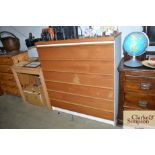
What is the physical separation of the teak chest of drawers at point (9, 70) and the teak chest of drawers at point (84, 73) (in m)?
0.83

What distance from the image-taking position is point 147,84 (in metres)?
1.50

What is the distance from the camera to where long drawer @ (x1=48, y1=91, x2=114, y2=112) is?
1.80 m

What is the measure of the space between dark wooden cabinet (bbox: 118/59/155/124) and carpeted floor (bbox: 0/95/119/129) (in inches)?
→ 17.1

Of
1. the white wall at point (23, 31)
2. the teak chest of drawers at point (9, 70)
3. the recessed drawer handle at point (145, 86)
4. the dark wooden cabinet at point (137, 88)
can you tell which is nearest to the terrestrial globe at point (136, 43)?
the dark wooden cabinet at point (137, 88)

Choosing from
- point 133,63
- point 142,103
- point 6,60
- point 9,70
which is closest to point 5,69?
point 9,70

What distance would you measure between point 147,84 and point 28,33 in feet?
7.18

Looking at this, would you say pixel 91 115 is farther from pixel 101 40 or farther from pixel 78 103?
pixel 101 40

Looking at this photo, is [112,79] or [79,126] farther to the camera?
[79,126]

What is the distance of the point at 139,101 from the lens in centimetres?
163

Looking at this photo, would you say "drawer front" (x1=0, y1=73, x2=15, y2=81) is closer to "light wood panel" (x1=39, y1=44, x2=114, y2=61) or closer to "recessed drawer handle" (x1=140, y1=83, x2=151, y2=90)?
"light wood panel" (x1=39, y1=44, x2=114, y2=61)

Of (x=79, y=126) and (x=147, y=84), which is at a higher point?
(x=147, y=84)

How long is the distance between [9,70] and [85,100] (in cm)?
159
